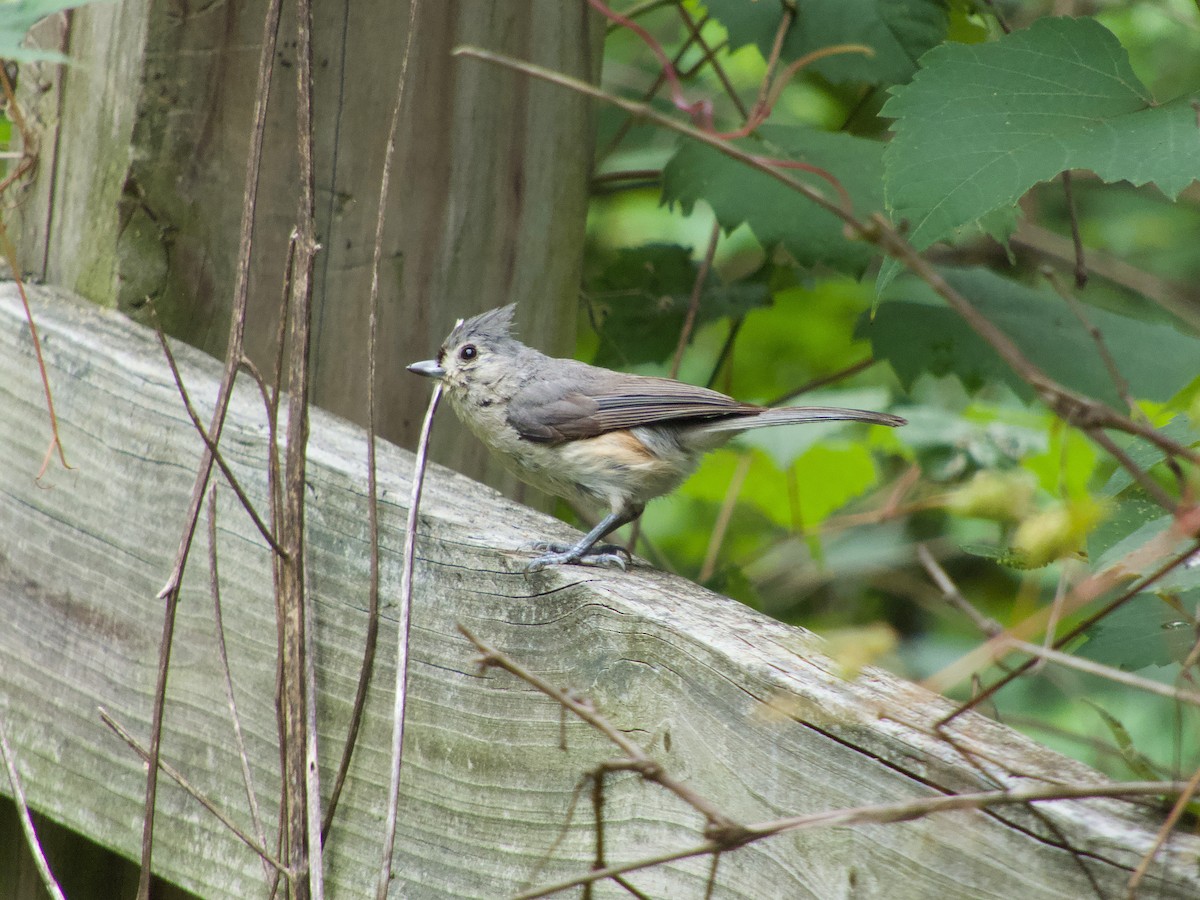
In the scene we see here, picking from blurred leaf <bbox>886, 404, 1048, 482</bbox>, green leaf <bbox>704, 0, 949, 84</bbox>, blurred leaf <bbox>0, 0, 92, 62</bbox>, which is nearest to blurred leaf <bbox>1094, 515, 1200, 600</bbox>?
blurred leaf <bbox>0, 0, 92, 62</bbox>

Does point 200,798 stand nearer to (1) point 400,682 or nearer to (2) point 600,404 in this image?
(1) point 400,682

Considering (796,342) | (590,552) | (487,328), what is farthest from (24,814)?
(796,342)

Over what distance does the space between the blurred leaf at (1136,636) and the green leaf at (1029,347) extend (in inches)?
59.8

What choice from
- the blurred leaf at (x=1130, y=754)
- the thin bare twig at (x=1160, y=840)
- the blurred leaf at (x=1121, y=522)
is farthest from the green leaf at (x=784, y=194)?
the thin bare twig at (x=1160, y=840)

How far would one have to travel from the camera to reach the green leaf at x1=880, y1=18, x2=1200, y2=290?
6.15 feet

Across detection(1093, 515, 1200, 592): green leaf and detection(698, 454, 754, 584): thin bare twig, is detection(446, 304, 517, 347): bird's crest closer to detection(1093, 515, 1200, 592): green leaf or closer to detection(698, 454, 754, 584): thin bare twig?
detection(698, 454, 754, 584): thin bare twig

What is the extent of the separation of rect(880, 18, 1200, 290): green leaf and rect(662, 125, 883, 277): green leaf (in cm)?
80

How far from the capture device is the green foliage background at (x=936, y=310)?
1.66m

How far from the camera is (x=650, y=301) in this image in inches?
137

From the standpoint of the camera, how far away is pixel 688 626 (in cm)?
146

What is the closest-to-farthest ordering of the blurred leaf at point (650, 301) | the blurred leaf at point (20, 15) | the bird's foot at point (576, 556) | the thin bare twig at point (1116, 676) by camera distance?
the thin bare twig at point (1116, 676), the blurred leaf at point (20, 15), the bird's foot at point (576, 556), the blurred leaf at point (650, 301)

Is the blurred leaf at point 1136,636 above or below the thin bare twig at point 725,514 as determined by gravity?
above

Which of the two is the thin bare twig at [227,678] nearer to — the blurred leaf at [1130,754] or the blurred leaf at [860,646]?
the blurred leaf at [860,646]

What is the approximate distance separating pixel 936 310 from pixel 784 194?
61 cm
